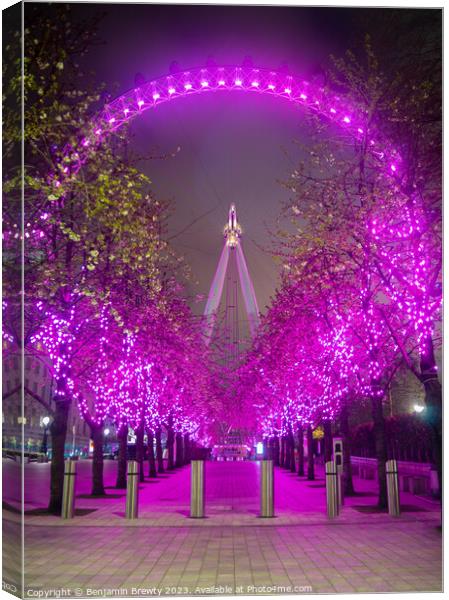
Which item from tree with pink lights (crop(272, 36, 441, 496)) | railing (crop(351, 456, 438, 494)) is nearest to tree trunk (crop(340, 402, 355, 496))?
railing (crop(351, 456, 438, 494))

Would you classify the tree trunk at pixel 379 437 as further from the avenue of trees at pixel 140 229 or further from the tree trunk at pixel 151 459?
the tree trunk at pixel 151 459

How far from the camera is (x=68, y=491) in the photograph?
15586 mm

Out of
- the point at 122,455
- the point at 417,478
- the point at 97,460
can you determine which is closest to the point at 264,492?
the point at 97,460

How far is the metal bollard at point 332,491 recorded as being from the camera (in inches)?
603

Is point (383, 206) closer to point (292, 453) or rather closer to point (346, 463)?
point (346, 463)

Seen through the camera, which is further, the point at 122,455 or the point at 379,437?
the point at 122,455

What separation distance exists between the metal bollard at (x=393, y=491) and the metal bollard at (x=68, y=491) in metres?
7.35

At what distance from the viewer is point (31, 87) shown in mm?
9695

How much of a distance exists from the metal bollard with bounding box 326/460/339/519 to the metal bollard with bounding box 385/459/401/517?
1225mm

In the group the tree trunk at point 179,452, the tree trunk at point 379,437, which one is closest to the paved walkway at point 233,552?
Answer: the tree trunk at point 379,437

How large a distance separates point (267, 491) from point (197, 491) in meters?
1.66

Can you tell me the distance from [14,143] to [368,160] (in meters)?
7.05

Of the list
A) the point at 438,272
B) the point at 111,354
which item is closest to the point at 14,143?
the point at 438,272

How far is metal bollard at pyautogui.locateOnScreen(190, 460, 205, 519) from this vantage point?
15789mm
